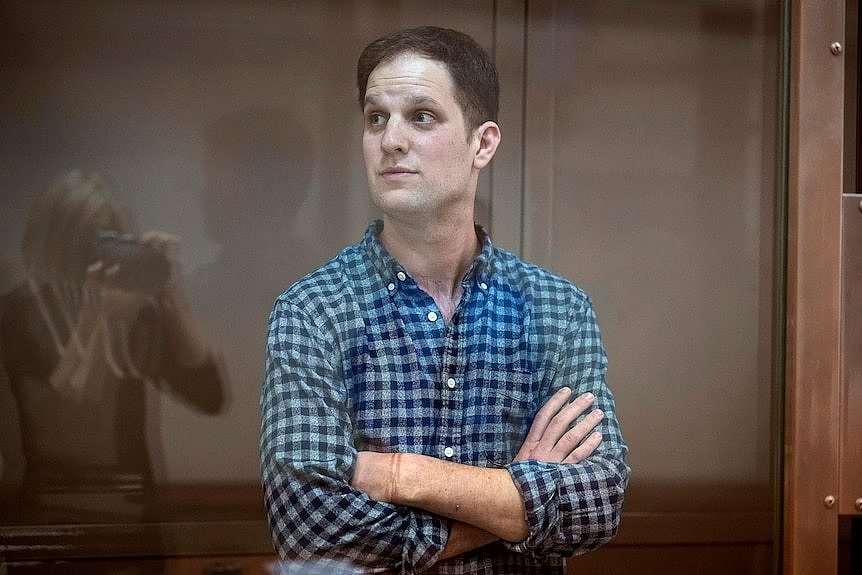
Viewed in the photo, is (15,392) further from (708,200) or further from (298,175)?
(708,200)

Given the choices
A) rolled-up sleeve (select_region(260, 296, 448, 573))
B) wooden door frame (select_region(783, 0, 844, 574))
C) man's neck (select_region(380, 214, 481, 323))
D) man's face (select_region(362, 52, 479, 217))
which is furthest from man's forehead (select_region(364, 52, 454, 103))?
wooden door frame (select_region(783, 0, 844, 574))

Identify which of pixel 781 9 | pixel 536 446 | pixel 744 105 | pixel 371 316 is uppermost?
pixel 781 9

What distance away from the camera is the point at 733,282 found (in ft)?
4.19

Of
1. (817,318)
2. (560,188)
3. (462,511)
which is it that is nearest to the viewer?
(462,511)

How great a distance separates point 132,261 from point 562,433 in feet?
1.49

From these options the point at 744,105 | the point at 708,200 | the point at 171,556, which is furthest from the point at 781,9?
the point at 171,556

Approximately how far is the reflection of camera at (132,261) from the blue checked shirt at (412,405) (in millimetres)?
121

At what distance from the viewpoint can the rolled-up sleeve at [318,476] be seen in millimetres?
969

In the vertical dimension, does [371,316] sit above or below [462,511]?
above

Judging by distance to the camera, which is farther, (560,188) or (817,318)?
(817,318)

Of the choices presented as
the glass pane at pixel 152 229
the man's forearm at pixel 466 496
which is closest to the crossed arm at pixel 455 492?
the man's forearm at pixel 466 496

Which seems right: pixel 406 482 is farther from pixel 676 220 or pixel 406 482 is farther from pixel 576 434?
pixel 676 220

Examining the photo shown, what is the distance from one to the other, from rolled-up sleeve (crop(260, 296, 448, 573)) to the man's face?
149 mm

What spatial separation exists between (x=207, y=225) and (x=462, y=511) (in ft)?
1.23
